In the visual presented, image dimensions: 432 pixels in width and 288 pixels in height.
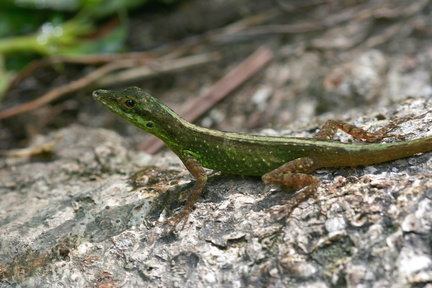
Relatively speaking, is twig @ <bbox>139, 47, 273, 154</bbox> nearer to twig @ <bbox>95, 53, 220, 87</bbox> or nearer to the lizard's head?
twig @ <bbox>95, 53, 220, 87</bbox>

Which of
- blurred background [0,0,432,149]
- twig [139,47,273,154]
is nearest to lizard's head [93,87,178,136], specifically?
twig [139,47,273,154]

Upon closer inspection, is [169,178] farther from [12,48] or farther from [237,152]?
[12,48]

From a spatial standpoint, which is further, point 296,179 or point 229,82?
point 229,82

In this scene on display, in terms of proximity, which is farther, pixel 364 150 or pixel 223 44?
pixel 223 44

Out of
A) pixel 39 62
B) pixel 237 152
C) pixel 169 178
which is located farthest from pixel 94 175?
pixel 39 62

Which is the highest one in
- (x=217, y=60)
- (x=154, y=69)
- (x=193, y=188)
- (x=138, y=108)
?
(x=138, y=108)

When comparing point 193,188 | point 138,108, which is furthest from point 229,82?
point 193,188

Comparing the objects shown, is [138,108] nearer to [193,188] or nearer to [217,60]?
[193,188]

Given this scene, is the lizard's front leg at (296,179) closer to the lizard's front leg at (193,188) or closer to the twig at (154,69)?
the lizard's front leg at (193,188)
